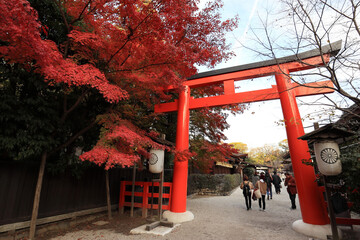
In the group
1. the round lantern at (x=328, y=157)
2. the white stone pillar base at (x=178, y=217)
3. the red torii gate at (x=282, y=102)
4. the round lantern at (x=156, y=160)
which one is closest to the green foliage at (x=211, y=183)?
the white stone pillar base at (x=178, y=217)

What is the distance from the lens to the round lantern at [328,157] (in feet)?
13.8

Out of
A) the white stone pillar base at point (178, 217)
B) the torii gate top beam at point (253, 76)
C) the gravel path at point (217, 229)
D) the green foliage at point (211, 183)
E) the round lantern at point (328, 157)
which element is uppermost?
the torii gate top beam at point (253, 76)

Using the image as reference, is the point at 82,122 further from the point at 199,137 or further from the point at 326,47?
the point at 326,47

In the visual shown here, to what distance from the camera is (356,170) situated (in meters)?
3.87

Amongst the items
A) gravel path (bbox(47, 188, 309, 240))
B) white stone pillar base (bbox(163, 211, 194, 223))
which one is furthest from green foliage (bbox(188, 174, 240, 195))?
white stone pillar base (bbox(163, 211, 194, 223))

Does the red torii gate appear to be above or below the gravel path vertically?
above

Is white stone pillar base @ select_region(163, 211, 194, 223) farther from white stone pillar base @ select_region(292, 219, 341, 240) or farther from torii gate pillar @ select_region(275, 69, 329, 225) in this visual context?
torii gate pillar @ select_region(275, 69, 329, 225)

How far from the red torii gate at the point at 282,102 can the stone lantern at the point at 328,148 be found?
955 millimetres

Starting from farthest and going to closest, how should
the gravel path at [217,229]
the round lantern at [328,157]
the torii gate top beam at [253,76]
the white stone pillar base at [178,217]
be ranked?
1. the white stone pillar base at [178,217]
2. the torii gate top beam at [253,76]
3. the gravel path at [217,229]
4. the round lantern at [328,157]

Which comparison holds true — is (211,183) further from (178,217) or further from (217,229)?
(217,229)

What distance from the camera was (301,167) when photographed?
552cm

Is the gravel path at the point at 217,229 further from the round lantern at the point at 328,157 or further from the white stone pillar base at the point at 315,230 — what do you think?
the round lantern at the point at 328,157

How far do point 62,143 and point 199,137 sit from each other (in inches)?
279

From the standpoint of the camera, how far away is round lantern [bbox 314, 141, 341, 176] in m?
4.21
